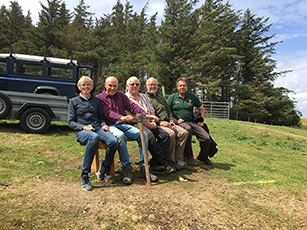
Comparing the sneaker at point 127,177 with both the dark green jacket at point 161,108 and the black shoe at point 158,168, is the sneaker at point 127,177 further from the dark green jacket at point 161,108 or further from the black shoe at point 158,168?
the dark green jacket at point 161,108

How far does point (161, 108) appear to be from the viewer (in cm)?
440

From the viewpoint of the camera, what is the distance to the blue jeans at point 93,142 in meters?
3.15

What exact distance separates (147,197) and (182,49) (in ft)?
68.4

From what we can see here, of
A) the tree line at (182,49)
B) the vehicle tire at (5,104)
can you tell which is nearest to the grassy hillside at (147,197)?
the vehicle tire at (5,104)

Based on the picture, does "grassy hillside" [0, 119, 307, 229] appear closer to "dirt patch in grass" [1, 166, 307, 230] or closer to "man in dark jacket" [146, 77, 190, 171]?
"dirt patch in grass" [1, 166, 307, 230]

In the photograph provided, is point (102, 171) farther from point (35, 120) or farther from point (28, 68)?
point (28, 68)

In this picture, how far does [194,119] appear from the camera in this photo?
15.7 ft

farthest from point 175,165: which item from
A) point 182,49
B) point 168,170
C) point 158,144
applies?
point 182,49

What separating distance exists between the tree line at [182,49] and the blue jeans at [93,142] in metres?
18.4

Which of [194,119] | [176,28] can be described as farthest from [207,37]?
[194,119]

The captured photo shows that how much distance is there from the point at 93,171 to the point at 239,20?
3213 centimetres

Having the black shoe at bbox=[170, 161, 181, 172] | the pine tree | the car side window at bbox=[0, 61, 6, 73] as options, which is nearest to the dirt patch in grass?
the black shoe at bbox=[170, 161, 181, 172]

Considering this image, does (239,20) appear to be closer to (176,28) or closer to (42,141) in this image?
(176,28)

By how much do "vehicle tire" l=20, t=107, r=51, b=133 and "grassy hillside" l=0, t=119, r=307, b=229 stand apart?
1.46m
